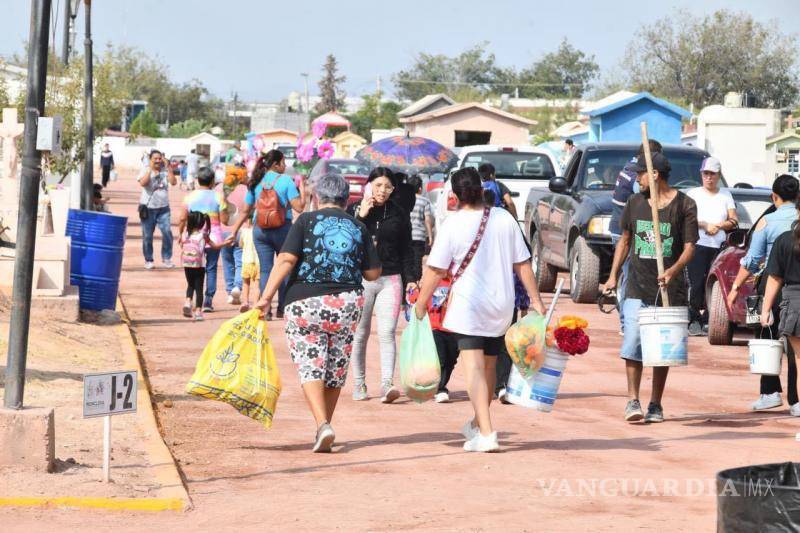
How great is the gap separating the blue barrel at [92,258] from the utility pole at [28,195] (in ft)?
25.7

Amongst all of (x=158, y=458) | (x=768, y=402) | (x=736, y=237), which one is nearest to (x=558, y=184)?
(x=736, y=237)

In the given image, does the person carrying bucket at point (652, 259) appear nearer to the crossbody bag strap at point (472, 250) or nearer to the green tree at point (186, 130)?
the crossbody bag strap at point (472, 250)

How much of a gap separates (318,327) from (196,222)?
8.31 metres

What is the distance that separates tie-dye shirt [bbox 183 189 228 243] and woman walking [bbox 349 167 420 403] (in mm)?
6211

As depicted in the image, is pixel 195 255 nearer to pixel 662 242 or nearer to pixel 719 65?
pixel 662 242

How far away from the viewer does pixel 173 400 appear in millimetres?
11477

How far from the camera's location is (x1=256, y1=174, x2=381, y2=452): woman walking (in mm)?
9328

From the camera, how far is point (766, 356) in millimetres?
11477

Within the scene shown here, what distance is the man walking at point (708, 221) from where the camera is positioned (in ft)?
53.1

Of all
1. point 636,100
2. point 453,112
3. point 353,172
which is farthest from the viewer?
point 453,112

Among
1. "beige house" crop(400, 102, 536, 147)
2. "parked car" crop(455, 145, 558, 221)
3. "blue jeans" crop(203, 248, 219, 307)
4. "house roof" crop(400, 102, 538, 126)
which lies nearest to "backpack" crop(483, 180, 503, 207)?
"blue jeans" crop(203, 248, 219, 307)

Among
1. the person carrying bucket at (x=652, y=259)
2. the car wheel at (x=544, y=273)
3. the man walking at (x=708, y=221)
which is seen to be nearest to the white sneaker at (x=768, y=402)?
the person carrying bucket at (x=652, y=259)

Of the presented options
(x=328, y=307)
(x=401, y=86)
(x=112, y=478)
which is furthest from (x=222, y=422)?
(x=401, y=86)

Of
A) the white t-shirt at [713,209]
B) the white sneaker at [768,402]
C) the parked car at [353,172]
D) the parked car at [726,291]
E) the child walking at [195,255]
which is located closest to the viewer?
the white sneaker at [768,402]
